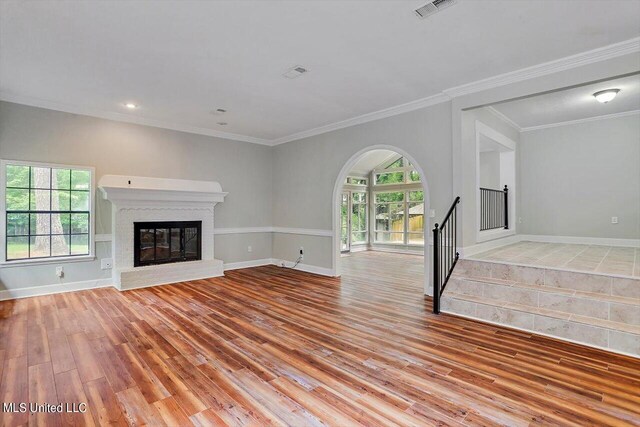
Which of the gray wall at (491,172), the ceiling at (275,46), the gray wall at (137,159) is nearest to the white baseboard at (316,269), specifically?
the gray wall at (137,159)

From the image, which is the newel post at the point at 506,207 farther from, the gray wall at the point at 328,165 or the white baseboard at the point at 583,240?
the gray wall at the point at 328,165

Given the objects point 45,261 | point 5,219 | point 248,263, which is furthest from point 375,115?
point 5,219

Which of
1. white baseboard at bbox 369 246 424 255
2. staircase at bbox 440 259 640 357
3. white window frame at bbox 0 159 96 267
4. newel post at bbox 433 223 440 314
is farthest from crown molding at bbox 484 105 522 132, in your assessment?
white window frame at bbox 0 159 96 267

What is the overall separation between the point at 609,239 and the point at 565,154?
176 cm

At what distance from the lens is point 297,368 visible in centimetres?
269

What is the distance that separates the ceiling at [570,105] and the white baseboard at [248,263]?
5.58m

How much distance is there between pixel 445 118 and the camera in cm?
469

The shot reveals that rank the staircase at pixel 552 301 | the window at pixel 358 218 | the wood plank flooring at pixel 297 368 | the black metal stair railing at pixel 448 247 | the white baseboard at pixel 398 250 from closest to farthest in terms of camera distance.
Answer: the wood plank flooring at pixel 297 368 < the staircase at pixel 552 301 < the black metal stair railing at pixel 448 247 < the white baseboard at pixel 398 250 < the window at pixel 358 218

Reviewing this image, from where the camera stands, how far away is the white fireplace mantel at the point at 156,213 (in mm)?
5430

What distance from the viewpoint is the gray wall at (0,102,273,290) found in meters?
4.82

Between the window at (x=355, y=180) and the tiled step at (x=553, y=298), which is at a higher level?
the window at (x=355, y=180)

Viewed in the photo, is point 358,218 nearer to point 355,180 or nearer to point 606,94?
point 355,180

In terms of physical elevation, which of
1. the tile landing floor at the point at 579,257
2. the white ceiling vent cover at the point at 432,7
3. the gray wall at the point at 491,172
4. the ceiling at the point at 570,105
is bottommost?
the tile landing floor at the point at 579,257

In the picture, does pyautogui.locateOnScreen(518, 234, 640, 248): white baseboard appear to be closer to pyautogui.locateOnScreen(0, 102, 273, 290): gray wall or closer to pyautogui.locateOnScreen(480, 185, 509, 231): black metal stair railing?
pyautogui.locateOnScreen(480, 185, 509, 231): black metal stair railing
